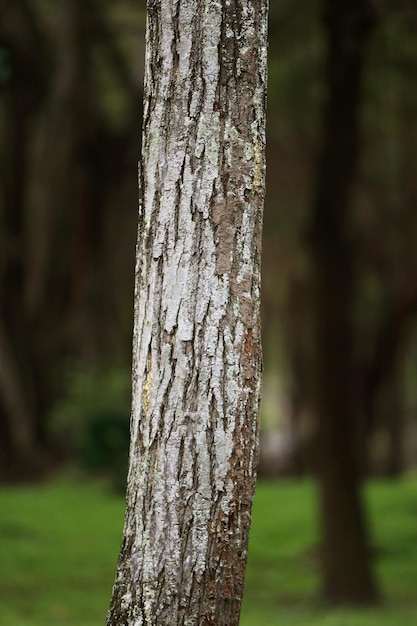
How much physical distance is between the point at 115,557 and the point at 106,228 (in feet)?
33.2

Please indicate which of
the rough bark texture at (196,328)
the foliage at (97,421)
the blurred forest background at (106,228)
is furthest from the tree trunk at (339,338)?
the foliage at (97,421)

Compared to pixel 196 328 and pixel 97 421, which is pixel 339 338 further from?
pixel 97 421

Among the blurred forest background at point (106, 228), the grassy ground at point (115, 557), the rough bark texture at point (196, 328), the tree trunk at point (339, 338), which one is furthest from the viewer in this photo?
the blurred forest background at point (106, 228)

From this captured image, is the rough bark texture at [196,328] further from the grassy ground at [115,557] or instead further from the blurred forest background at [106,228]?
the blurred forest background at [106,228]

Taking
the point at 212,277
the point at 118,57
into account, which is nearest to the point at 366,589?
the point at 212,277

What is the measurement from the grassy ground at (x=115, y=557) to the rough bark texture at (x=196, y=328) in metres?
5.46

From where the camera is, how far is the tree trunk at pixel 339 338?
10.6 meters

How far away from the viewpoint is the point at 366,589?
34.9 ft

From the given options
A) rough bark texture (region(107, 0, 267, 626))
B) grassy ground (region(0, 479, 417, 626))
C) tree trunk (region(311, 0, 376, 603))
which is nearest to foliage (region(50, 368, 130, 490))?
grassy ground (region(0, 479, 417, 626))

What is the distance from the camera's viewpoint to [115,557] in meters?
12.8

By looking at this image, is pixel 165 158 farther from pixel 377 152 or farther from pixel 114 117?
pixel 114 117

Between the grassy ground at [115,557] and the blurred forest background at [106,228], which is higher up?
the blurred forest background at [106,228]

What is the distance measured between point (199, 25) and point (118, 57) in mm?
15961

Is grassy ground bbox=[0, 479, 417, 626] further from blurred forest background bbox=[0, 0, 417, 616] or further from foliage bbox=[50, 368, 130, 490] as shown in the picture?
blurred forest background bbox=[0, 0, 417, 616]
